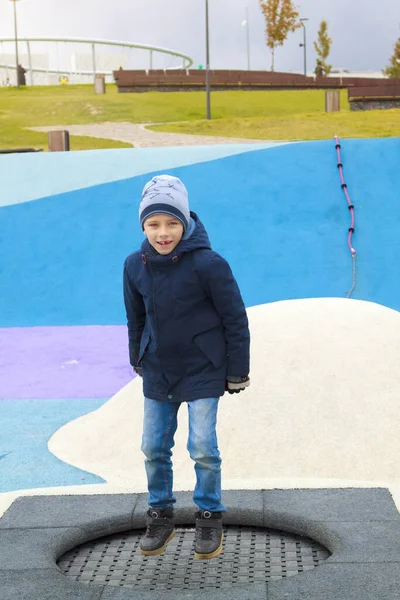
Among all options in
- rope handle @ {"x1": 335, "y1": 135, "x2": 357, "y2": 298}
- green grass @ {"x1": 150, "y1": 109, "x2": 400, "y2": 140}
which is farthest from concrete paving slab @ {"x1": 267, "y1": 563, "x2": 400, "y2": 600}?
green grass @ {"x1": 150, "y1": 109, "x2": 400, "y2": 140}

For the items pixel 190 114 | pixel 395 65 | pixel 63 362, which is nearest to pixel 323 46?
pixel 395 65

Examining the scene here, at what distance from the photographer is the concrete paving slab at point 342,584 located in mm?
3961

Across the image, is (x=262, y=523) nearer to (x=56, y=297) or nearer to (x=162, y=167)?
(x=56, y=297)

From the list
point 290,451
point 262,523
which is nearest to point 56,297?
point 290,451

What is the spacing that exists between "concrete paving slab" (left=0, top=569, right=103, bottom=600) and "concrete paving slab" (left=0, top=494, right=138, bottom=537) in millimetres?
653

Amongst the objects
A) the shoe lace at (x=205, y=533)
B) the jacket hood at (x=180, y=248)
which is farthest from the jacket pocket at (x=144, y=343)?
the shoe lace at (x=205, y=533)

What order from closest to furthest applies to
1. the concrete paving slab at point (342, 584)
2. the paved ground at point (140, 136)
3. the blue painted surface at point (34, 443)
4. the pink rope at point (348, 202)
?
1. the concrete paving slab at point (342, 584)
2. the blue painted surface at point (34, 443)
3. the pink rope at point (348, 202)
4. the paved ground at point (140, 136)

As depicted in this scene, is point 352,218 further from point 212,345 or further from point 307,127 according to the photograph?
point 212,345

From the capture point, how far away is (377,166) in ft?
53.4

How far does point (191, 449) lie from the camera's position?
436 cm

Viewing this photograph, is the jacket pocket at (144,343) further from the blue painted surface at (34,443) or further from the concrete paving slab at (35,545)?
the blue painted surface at (34,443)

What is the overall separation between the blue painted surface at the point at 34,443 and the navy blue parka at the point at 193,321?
109 inches

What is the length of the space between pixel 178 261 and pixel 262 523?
166cm

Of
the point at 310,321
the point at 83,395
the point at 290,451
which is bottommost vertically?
the point at 83,395
